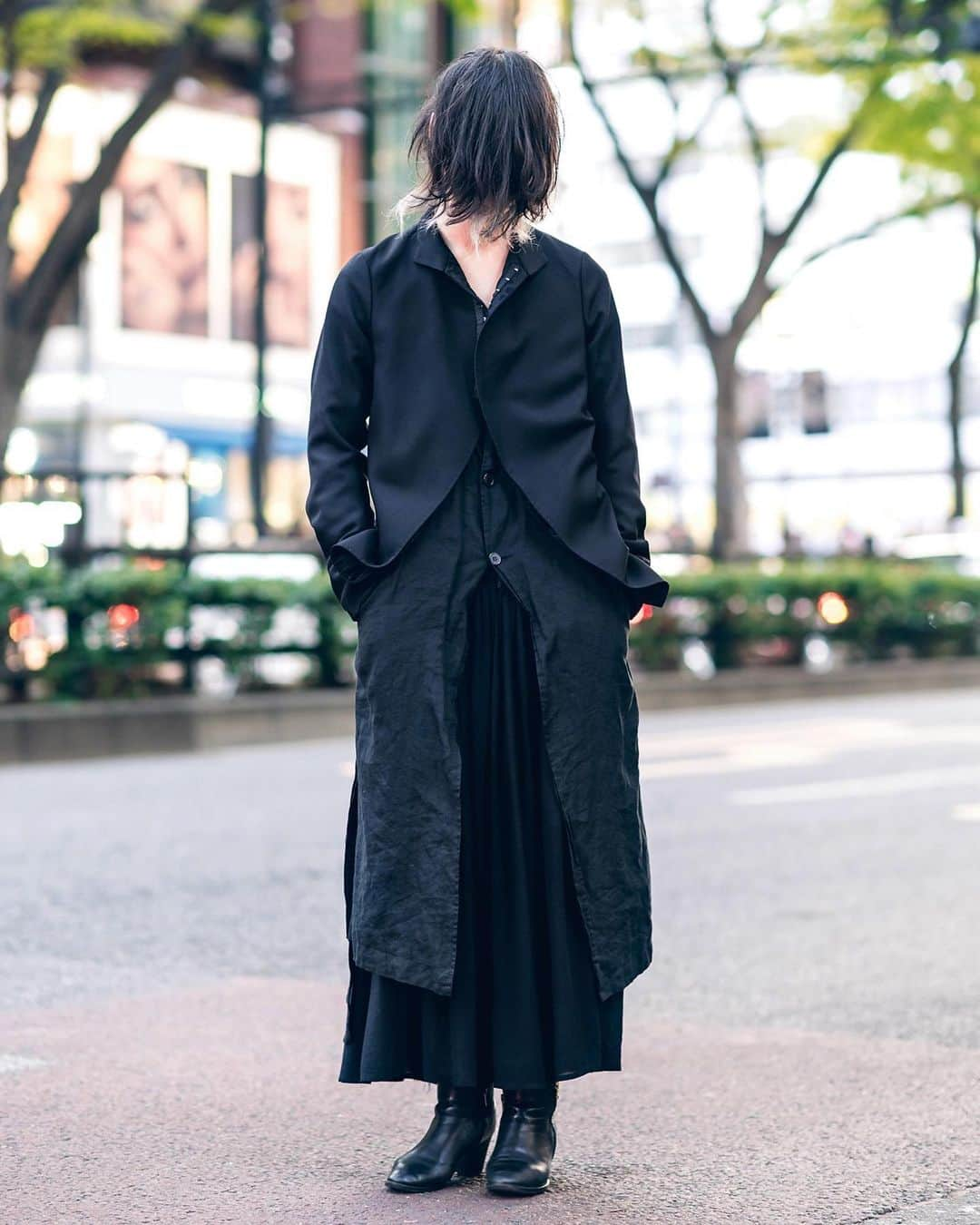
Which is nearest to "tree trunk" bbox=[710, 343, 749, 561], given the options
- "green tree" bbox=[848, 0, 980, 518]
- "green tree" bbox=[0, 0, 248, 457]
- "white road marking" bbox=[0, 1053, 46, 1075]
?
"green tree" bbox=[848, 0, 980, 518]

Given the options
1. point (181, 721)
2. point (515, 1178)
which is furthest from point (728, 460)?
point (515, 1178)

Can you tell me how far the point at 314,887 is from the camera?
Result: 7945 millimetres

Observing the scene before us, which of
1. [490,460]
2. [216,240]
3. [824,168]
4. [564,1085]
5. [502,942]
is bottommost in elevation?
[564,1085]

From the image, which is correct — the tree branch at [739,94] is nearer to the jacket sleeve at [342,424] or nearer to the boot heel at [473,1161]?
the jacket sleeve at [342,424]

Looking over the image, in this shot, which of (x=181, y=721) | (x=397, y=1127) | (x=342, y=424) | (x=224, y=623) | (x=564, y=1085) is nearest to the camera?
(x=342, y=424)

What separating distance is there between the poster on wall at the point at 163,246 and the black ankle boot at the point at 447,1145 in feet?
114

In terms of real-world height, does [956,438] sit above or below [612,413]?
above

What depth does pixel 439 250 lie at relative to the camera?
3.82 metres

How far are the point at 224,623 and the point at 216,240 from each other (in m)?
25.9

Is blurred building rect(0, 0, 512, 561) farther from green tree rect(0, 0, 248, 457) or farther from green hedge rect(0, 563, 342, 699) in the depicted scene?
green hedge rect(0, 563, 342, 699)

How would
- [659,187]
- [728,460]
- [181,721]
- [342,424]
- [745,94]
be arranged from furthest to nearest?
1. [745,94]
2. [728,460]
3. [659,187]
4. [181,721]
5. [342,424]

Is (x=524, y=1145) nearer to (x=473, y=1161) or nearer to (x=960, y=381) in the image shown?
(x=473, y=1161)

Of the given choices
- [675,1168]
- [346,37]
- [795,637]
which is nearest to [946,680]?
[795,637]

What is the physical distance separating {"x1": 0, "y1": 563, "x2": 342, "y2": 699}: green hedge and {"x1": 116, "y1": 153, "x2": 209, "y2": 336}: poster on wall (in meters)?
23.4
